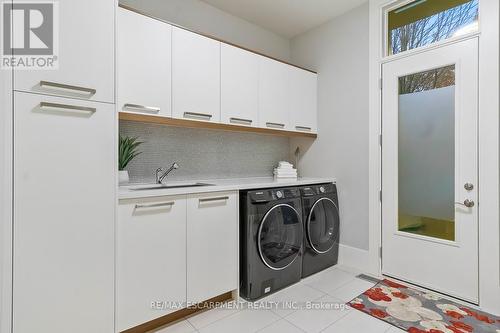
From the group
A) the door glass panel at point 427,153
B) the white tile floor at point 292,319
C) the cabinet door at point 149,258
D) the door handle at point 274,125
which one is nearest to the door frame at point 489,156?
the door glass panel at point 427,153

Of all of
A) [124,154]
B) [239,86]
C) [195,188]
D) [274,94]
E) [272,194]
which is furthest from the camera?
[274,94]

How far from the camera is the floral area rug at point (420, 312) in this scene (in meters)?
1.77

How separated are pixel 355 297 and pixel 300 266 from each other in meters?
0.52

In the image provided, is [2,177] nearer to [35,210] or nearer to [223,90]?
[35,210]

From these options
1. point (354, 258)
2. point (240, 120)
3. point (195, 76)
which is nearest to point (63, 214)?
point (195, 76)

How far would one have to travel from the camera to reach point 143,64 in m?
1.89

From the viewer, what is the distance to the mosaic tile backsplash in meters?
2.26

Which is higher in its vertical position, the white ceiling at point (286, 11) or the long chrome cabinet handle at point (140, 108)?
the white ceiling at point (286, 11)

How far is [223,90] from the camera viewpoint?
233 centimetres

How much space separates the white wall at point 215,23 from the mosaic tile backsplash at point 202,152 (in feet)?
3.42

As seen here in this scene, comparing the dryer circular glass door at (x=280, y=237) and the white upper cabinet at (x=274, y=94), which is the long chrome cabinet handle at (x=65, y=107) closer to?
the dryer circular glass door at (x=280, y=237)

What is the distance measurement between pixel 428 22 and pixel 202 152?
2.38m

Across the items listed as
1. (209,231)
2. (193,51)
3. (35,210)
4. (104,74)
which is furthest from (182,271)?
(193,51)

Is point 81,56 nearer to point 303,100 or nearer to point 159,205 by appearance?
point 159,205
